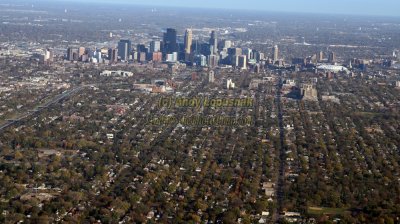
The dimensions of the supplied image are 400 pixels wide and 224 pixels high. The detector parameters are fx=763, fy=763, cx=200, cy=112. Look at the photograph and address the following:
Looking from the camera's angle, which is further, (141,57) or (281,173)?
(141,57)

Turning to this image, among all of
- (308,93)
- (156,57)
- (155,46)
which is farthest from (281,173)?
(155,46)

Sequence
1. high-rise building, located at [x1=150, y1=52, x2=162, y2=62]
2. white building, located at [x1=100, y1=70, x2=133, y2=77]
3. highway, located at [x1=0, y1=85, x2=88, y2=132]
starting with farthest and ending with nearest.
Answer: high-rise building, located at [x1=150, y1=52, x2=162, y2=62] → white building, located at [x1=100, y1=70, x2=133, y2=77] → highway, located at [x1=0, y1=85, x2=88, y2=132]

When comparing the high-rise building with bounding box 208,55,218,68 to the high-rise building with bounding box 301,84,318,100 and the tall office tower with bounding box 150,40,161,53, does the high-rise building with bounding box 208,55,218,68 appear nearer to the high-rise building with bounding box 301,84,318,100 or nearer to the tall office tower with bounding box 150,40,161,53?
the tall office tower with bounding box 150,40,161,53

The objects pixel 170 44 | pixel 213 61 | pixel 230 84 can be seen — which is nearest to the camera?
pixel 230 84

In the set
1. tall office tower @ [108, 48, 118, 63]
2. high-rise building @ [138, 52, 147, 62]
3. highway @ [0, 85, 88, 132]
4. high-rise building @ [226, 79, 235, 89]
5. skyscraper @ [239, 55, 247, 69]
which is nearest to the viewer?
highway @ [0, 85, 88, 132]

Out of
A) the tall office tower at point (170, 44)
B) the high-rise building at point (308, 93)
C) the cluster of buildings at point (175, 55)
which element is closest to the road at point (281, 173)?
the high-rise building at point (308, 93)

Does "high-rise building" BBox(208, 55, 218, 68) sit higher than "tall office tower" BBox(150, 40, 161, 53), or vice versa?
"tall office tower" BBox(150, 40, 161, 53)

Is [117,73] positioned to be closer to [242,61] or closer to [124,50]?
[124,50]

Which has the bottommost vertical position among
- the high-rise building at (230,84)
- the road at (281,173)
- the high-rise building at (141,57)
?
the high-rise building at (141,57)

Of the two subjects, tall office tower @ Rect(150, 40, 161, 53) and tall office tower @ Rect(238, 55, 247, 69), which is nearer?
tall office tower @ Rect(238, 55, 247, 69)

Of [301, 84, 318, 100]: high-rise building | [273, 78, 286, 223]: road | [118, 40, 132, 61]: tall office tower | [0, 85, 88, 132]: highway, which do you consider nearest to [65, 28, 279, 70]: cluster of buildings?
[118, 40, 132, 61]: tall office tower

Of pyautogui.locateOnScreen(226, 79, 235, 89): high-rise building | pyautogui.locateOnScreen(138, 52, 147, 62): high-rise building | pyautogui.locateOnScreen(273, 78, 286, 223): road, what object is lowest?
pyautogui.locateOnScreen(138, 52, 147, 62): high-rise building

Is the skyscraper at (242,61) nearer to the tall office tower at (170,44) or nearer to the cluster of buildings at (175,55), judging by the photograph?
the cluster of buildings at (175,55)
